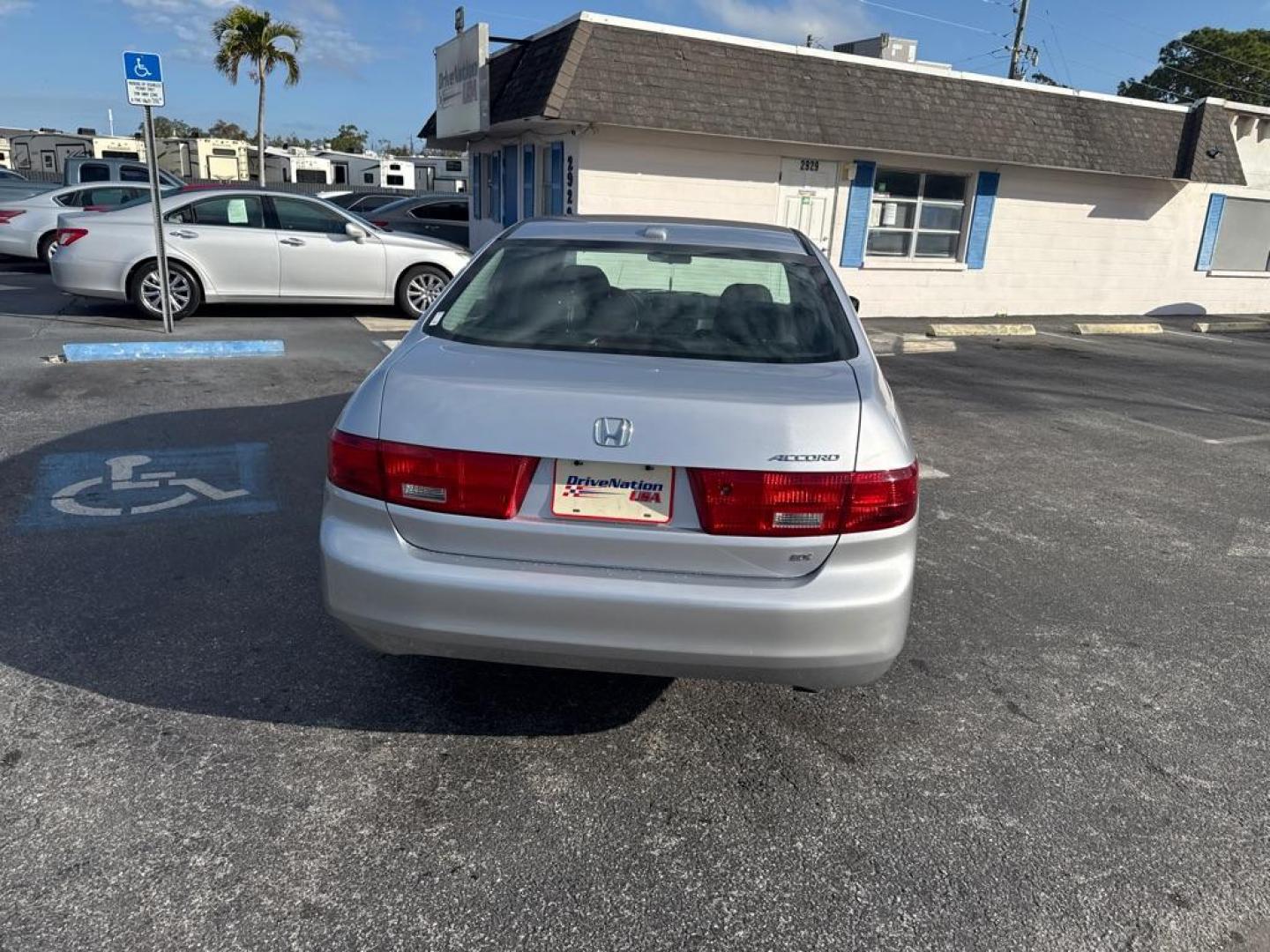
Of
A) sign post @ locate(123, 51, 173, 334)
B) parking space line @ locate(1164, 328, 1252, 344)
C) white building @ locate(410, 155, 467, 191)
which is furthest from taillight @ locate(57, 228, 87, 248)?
white building @ locate(410, 155, 467, 191)

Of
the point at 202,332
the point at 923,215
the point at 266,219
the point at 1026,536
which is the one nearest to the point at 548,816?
the point at 1026,536

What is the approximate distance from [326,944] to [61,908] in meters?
0.67

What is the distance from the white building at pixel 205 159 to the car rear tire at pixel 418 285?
31.9 m

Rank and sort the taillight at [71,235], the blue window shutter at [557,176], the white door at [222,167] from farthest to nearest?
the white door at [222,167] < the blue window shutter at [557,176] < the taillight at [71,235]

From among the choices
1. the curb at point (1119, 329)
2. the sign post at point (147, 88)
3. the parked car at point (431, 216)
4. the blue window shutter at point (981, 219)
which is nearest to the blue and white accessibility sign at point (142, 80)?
the sign post at point (147, 88)

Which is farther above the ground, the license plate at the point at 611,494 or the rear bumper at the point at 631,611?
the license plate at the point at 611,494

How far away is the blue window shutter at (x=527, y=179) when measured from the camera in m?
14.2

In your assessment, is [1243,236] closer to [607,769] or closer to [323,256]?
[323,256]

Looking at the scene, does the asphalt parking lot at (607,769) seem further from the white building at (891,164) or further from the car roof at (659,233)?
the white building at (891,164)

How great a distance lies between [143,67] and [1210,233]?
737 inches

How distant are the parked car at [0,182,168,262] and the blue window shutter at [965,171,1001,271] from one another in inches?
544

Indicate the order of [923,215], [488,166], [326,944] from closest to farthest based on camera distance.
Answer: [326,944]
[923,215]
[488,166]

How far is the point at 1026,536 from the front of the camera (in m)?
5.16

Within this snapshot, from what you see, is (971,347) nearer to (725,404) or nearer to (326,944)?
(725,404)
